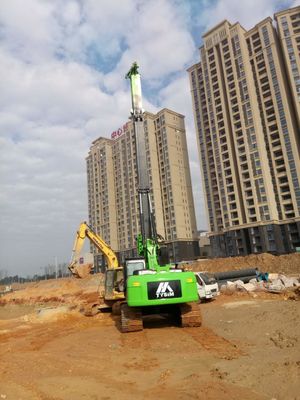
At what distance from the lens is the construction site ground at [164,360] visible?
5844 millimetres

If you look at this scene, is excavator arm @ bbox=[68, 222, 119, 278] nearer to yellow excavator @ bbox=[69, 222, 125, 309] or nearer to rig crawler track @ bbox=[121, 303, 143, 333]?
yellow excavator @ bbox=[69, 222, 125, 309]

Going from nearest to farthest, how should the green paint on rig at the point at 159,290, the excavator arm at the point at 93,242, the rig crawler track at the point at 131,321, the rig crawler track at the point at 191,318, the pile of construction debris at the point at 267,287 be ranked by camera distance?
the green paint on rig at the point at 159,290, the rig crawler track at the point at 131,321, the rig crawler track at the point at 191,318, the pile of construction debris at the point at 267,287, the excavator arm at the point at 93,242

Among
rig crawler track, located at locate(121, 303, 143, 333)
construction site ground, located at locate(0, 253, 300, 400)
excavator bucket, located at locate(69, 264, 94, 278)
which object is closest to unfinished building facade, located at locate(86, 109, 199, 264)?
excavator bucket, located at locate(69, 264, 94, 278)

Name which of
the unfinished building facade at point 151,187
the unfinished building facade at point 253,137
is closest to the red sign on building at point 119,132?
the unfinished building facade at point 151,187

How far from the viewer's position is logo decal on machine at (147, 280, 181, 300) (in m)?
11.2

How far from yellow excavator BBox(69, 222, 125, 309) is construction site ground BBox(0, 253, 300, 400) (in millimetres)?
2458

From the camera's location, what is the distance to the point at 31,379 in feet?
22.9

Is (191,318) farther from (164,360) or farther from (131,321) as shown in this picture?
(164,360)

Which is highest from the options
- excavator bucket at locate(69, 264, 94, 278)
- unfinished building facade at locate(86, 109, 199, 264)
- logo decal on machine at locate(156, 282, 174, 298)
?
unfinished building facade at locate(86, 109, 199, 264)

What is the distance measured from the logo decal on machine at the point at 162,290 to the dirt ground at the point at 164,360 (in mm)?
1278

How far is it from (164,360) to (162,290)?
3268 millimetres

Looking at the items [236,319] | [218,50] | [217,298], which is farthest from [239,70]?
[236,319]

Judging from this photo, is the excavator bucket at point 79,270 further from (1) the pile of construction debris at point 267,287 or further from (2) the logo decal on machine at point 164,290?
(2) the logo decal on machine at point 164,290

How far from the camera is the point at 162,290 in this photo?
11.2 m
